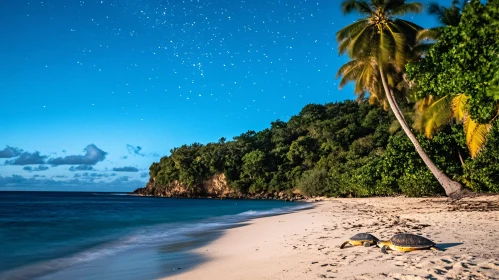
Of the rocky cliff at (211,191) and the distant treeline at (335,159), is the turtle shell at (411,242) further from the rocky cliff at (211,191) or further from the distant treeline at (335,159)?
the rocky cliff at (211,191)

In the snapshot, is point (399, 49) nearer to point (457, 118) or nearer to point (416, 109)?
point (457, 118)

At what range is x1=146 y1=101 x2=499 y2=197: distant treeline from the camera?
22.8 meters

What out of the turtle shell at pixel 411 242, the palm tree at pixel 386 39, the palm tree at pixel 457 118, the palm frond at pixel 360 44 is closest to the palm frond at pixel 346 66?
the palm tree at pixel 386 39

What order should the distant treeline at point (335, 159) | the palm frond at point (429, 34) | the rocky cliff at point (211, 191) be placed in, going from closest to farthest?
the palm frond at point (429, 34) < the distant treeline at point (335, 159) < the rocky cliff at point (211, 191)

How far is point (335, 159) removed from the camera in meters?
52.5

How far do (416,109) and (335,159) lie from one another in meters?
29.9

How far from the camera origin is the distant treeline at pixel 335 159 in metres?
22.8

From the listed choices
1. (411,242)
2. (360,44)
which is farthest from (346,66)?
(411,242)

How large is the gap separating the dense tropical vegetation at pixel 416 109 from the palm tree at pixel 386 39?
6cm

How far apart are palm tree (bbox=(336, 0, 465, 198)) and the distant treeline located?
134 inches

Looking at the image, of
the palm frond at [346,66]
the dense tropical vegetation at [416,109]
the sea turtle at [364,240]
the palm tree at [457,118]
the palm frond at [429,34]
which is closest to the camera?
the sea turtle at [364,240]

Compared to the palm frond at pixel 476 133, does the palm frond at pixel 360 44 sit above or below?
above

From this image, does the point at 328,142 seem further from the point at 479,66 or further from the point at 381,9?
the point at 479,66

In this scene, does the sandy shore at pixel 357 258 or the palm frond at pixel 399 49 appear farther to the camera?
the palm frond at pixel 399 49
